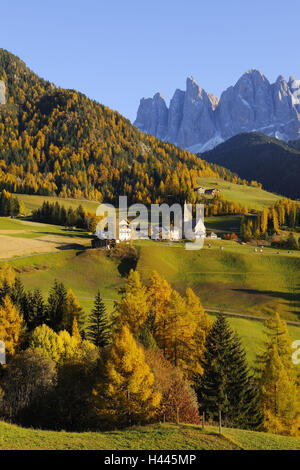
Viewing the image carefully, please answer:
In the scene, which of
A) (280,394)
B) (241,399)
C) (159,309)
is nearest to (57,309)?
(159,309)

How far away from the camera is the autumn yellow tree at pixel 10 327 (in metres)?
45.1

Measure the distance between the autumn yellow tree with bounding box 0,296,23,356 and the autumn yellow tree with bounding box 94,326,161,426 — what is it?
708 inches

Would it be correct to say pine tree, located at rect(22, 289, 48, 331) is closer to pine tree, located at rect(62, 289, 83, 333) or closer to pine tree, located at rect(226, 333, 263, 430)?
pine tree, located at rect(62, 289, 83, 333)

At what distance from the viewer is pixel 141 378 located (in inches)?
1243

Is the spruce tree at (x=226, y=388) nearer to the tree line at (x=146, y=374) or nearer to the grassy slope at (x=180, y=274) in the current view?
the tree line at (x=146, y=374)

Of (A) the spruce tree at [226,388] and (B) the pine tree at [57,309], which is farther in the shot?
(B) the pine tree at [57,309]

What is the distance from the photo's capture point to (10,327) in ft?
154

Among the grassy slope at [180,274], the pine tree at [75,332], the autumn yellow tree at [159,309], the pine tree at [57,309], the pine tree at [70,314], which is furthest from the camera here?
the grassy slope at [180,274]

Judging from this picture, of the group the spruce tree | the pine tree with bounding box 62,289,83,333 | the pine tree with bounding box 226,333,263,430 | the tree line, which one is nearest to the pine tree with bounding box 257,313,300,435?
the tree line

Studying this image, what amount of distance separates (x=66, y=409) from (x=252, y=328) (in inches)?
1619

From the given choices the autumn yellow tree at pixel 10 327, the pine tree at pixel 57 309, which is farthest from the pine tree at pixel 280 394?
the autumn yellow tree at pixel 10 327

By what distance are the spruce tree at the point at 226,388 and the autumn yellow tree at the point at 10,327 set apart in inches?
959

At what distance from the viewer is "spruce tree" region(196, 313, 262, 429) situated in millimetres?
36688
